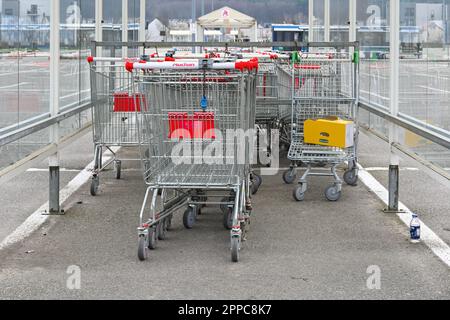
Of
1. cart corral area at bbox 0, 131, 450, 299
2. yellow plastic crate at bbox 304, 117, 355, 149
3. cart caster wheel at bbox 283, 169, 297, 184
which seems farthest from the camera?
cart caster wheel at bbox 283, 169, 297, 184

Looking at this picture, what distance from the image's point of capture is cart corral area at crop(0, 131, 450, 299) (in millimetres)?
6273

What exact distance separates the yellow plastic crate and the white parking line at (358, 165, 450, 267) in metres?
0.84

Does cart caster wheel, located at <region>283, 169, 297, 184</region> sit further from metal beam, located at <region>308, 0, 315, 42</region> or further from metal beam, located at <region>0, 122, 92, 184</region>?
metal beam, located at <region>308, 0, 315, 42</region>

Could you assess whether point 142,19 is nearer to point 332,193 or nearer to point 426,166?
point 332,193

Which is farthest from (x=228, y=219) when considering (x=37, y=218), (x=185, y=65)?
(x=37, y=218)

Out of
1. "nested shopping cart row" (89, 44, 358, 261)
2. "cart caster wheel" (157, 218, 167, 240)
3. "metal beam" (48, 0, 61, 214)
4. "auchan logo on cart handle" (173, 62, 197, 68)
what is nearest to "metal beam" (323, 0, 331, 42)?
"metal beam" (48, 0, 61, 214)

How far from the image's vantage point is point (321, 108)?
1055 cm

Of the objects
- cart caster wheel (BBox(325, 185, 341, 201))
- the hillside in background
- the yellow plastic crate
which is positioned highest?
the hillside in background

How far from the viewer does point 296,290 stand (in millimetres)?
6238

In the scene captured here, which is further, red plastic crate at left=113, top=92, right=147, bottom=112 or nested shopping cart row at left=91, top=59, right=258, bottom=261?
red plastic crate at left=113, top=92, right=147, bottom=112

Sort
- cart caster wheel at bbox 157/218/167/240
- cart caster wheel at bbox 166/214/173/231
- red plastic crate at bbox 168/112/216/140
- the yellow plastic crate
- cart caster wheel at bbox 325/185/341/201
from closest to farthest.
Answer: red plastic crate at bbox 168/112/216/140
cart caster wheel at bbox 157/218/167/240
cart caster wheel at bbox 166/214/173/231
the yellow plastic crate
cart caster wheel at bbox 325/185/341/201

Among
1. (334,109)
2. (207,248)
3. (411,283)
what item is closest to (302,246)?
(207,248)

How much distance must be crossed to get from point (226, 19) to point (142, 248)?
12486 mm

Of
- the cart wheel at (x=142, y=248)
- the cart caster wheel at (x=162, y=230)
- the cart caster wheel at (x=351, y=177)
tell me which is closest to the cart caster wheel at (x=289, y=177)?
the cart caster wheel at (x=351, y=177)
